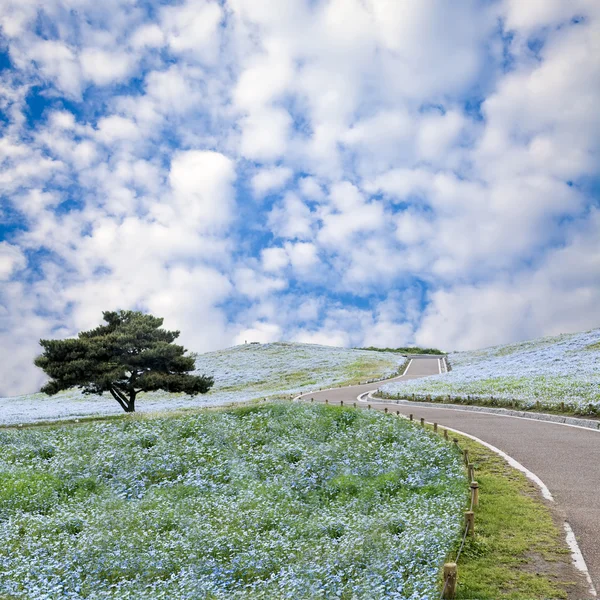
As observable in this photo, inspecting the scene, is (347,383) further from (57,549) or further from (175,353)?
(57,549)

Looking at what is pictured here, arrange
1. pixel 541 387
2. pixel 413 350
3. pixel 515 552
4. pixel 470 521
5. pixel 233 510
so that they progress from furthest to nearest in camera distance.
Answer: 1. pixel 413 350
2. pixel 541 387
3. pixel 233 510
4. pixel 470 521
5. pixel 515 552

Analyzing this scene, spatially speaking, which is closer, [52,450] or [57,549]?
[57,549]

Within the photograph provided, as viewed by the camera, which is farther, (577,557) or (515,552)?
(515,552)

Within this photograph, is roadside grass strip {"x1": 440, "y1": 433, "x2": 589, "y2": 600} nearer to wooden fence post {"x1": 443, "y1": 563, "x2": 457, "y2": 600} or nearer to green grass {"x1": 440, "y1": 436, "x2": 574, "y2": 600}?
green grass {"x1": 440, "y1": 436, "x2": 574, "y2": 600}

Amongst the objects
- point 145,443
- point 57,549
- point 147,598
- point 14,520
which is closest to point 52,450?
point 145,443

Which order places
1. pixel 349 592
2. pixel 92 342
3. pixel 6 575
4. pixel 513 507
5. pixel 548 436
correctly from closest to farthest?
pixel 349 592 → pixel 6 575 → pixel 513 507 → pixel 548 436 → pixel 92 342

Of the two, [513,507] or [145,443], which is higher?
[145,443]

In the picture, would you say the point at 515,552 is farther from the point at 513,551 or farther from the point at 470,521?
the point at 470,521

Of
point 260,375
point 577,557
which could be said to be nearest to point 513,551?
point 577,557

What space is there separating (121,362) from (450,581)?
3332cm

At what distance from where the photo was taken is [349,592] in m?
8.77

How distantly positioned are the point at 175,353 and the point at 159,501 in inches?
980

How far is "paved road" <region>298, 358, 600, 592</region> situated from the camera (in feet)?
35.7

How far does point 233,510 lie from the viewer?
13.2 metres
